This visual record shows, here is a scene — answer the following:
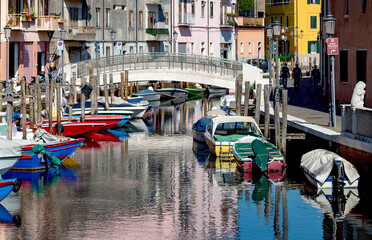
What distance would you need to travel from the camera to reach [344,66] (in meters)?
43.3

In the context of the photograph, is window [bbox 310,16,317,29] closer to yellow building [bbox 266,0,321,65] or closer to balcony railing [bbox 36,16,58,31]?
yellow building [bbox 266,0,321,65]

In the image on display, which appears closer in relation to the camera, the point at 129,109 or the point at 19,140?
the point at 19,140

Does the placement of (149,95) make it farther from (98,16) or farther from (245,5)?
(245,5)

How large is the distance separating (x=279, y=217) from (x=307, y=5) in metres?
79.7

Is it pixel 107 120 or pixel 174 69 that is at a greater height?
pixel 174 69

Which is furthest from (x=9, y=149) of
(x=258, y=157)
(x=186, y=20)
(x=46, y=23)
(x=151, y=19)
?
(x=186, y=20)

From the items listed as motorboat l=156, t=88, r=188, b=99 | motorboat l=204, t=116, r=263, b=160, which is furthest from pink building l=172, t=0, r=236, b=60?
motorboat l=204, t=116, r=263, b=160

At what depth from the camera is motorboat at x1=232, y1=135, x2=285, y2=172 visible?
32.5 metres

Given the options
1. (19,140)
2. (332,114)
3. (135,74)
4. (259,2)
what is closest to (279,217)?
(332,114)

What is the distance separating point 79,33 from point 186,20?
59.7ft

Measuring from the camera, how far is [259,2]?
101m

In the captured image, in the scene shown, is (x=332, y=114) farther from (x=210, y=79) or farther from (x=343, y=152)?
(x=210, y=79)

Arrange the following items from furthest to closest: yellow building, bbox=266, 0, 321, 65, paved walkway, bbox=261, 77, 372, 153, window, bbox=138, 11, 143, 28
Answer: yellow building, bbox=266, 0, 321, 65
window, bbox=138, 11, 143, 28
paved walkway, bbox=261, 77, 372, 153

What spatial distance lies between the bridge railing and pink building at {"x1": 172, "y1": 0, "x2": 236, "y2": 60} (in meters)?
15.4
